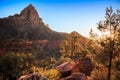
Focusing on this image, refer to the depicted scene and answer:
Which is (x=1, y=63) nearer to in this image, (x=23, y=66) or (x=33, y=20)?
(x=23, y=66)

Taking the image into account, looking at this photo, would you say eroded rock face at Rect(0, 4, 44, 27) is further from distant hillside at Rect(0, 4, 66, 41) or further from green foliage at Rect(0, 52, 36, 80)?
green foliage at Rect(0, 52, 36, 80)

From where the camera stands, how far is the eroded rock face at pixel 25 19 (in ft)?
351

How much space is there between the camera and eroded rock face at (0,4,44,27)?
351 ft

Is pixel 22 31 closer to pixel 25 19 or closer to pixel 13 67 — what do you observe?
pixel 25 19

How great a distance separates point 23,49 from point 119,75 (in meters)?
61.0

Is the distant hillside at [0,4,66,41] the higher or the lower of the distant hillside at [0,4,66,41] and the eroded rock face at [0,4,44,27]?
the lower

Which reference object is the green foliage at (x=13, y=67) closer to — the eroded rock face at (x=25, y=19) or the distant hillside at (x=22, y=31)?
the distant hillside at (x=22, y=31)

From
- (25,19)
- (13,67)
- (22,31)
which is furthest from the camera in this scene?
(25,19)

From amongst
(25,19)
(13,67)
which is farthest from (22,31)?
(13,67)

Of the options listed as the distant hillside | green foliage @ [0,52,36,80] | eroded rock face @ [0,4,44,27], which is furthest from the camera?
eroded rock face @ [0,4,44,27]

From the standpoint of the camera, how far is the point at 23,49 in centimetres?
→ 7675

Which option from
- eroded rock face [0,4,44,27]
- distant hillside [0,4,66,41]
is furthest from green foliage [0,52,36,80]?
eroded rock face [0,4,44,27]

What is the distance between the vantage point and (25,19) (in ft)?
404

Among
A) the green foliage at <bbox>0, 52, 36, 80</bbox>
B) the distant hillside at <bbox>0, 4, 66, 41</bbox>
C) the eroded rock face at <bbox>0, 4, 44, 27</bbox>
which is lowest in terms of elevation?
the green foliage at <bbox>0, 52, 36, 80</bbox>
